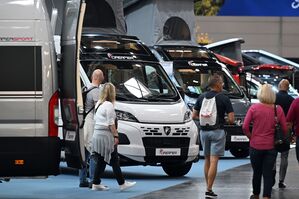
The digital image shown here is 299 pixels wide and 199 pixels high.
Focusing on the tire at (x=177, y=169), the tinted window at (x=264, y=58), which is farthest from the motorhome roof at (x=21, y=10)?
the tinted window at (x=264, y=58)

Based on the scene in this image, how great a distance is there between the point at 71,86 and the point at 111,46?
6.03 meters

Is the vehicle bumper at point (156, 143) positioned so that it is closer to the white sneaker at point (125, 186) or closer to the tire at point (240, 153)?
the white sneaker at point (125, 186)

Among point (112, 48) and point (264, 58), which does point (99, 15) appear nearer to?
point (112, 48)

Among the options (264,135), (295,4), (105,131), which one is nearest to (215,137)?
(264,135)

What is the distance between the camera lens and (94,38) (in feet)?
59.1

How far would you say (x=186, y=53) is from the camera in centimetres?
2253

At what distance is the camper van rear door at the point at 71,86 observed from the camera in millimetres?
11836

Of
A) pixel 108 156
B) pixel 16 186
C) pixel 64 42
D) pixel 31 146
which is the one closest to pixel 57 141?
pixel 31 146

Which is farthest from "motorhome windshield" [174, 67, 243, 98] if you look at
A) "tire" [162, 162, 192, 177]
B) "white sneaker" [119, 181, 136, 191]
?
"white sneaker" [119, 181, 136, 191]

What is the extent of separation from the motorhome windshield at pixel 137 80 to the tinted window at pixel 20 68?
483 cm

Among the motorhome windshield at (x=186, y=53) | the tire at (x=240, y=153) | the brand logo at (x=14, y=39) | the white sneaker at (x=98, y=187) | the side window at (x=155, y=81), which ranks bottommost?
the tire at (x=240, y=153)

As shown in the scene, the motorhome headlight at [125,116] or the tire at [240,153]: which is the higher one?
the motorhome headlight at [125,116]

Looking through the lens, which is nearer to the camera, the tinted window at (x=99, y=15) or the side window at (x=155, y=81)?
the side window at (x=155, y=81)

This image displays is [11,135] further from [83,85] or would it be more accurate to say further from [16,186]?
[83,85]
